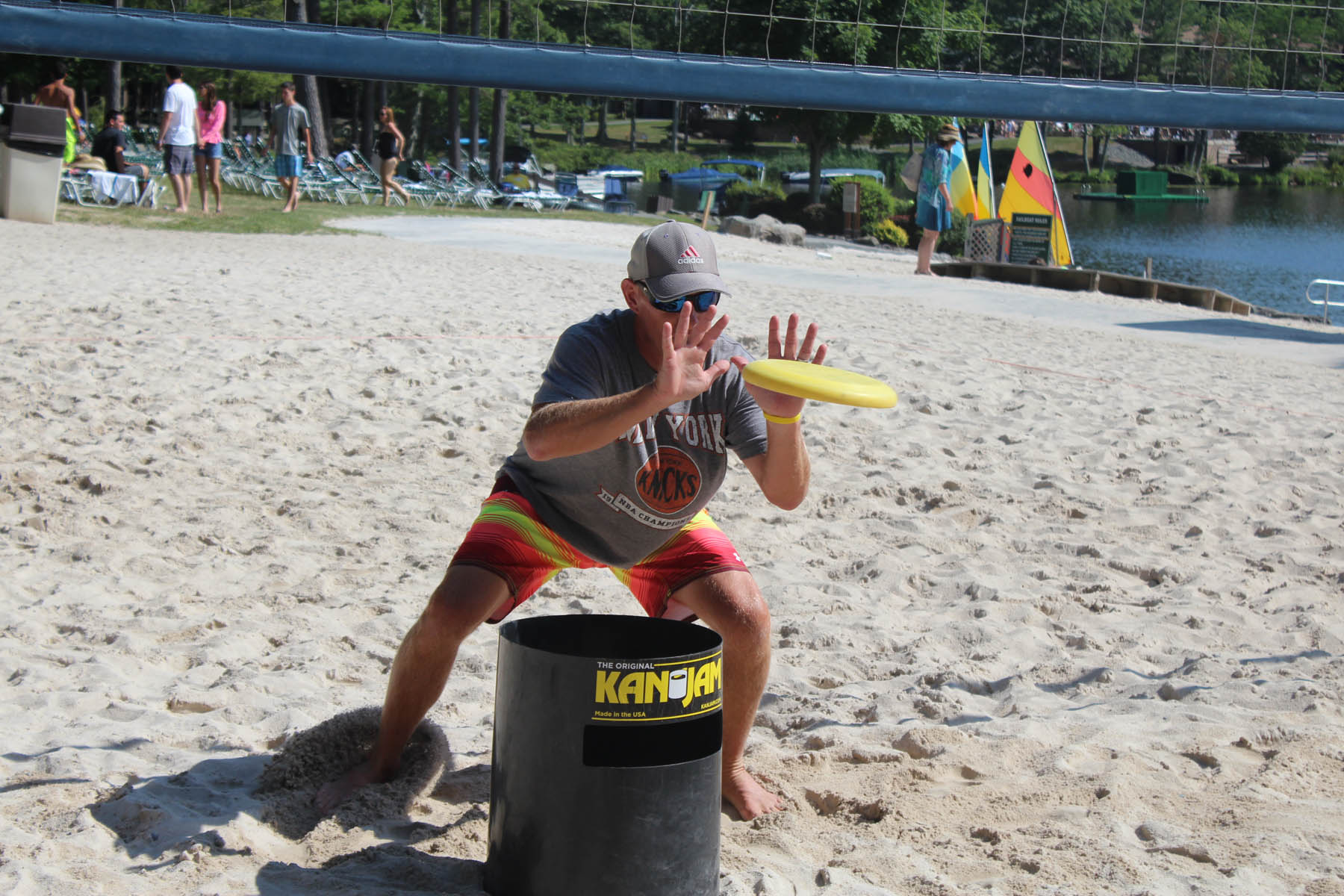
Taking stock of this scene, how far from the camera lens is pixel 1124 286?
16516 millimetres

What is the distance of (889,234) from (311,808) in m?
27.6

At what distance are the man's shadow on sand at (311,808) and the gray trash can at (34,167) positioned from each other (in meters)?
12.1

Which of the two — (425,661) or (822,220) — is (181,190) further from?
(822,220)

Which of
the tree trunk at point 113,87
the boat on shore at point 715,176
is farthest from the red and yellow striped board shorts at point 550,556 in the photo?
the boat on shore at point 715,176

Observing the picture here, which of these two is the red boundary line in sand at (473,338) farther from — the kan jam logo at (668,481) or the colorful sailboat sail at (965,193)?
the colorful sailboat sail at (965,193)

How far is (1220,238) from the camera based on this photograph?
3709 centimetres

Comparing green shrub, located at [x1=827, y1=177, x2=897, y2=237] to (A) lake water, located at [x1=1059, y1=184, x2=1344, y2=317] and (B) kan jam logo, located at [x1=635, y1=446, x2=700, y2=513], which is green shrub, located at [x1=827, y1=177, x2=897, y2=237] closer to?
(A) lake water, located at [x1=1059, y1=184, x2=1344, y2=317]

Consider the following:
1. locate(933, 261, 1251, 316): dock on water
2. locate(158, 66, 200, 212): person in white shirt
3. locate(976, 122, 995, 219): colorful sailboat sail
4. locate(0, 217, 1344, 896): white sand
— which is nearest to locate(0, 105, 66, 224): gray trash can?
locate(158, 66, 200, 212): person in white shirt

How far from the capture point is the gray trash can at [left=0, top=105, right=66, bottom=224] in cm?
1307

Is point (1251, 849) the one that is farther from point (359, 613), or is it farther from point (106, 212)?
point (106, 212)

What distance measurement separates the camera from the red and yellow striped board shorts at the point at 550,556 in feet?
9.49

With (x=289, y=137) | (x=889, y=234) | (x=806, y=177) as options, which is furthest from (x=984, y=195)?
(x=806, y=177)

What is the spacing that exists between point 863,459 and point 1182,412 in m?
2.42

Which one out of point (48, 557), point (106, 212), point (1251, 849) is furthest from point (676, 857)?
point (106, 212)
